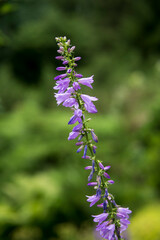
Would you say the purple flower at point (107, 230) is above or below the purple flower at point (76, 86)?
below

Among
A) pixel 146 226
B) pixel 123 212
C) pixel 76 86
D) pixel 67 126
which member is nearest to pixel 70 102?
pixel 76 86

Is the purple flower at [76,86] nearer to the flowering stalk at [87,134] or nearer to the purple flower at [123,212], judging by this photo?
the flowering stalk at [87,134]

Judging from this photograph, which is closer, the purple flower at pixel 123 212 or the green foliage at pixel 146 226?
the purple flower at pixel 123 212

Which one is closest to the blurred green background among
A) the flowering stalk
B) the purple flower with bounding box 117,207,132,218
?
the flowering stalk

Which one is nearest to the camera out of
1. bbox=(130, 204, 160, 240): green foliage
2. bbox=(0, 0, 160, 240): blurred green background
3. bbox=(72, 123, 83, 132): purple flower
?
bbox=(72, 123, 83, 132): purple flower

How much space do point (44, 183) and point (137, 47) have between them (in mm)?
16474

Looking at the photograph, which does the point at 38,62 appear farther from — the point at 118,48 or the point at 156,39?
the point at 156,39

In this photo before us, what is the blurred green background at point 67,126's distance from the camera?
19.1 ft

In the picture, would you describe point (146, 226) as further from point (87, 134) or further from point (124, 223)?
point (87, 134)

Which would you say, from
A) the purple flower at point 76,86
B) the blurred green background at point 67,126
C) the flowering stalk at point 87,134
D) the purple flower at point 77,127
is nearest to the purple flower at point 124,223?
the flowering stalk at point 87,134

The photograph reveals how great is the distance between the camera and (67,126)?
920cm

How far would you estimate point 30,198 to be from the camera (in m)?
6.53

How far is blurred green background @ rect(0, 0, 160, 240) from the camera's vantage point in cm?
582

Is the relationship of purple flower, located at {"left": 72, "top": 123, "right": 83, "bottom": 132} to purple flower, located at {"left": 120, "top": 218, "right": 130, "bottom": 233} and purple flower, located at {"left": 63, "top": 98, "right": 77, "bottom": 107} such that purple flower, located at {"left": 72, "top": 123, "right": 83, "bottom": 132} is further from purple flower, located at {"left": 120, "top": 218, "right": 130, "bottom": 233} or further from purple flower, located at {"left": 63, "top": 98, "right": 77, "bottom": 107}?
purple flower, located at {"left": 120, "top": 218, "right": 130, "bottom": 233}
